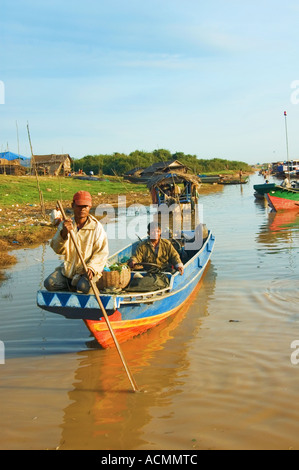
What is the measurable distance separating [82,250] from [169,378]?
176 centimetres

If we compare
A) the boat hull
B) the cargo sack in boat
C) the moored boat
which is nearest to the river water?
the boat hull

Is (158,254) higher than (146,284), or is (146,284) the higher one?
(158,254)

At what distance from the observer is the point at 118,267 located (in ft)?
19.2

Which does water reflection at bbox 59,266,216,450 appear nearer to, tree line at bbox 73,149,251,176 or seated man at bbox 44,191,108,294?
seated man at bbox 44,191,108,294

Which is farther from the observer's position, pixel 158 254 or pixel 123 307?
pixel 158 254

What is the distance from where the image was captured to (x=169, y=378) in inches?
202

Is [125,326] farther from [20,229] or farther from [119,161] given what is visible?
[119,161]

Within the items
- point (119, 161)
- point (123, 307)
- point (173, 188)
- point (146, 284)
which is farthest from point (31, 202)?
point (119, 161)

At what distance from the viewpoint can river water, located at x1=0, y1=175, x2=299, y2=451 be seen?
394 centimetres

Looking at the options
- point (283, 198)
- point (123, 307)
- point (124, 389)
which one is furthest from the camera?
point (283, 198)

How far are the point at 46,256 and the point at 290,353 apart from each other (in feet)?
28.1

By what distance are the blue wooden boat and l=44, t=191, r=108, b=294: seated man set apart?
205mm

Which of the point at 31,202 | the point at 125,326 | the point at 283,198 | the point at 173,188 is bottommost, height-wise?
the point at 125,326
